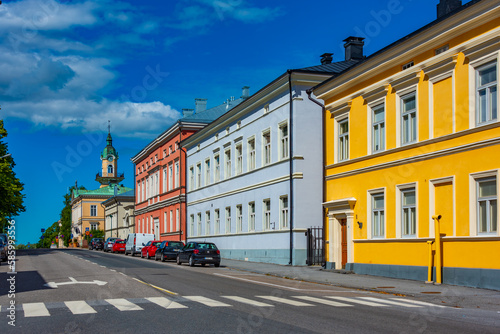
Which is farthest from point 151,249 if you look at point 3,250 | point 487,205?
point 487,205

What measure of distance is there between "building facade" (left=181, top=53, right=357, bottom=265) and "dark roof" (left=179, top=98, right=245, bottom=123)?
26.8 ft

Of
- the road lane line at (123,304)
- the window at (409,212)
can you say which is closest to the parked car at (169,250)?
the window at (409,212)

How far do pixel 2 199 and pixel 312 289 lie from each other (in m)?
41.6

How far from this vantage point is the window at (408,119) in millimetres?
23250

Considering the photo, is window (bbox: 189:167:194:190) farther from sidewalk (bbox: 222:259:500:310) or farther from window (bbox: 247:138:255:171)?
sidewalk (bbox: 222:259:500:310)

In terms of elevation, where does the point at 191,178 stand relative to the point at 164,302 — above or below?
above

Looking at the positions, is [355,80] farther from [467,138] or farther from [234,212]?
[234,212]

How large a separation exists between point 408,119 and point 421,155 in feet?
5.89

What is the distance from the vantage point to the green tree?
53844 mm

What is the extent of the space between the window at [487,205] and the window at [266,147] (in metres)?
18.8

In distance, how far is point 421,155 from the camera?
73.6 feet

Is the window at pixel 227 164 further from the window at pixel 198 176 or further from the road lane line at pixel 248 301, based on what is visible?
the road lane line at pixel 248 301

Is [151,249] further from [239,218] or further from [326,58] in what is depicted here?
[326,58]

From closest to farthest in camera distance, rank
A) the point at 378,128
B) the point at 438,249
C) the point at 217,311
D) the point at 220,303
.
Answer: the point at 217,311 < the point at 220,303 < the point at 438,249 < the point at 378,128
